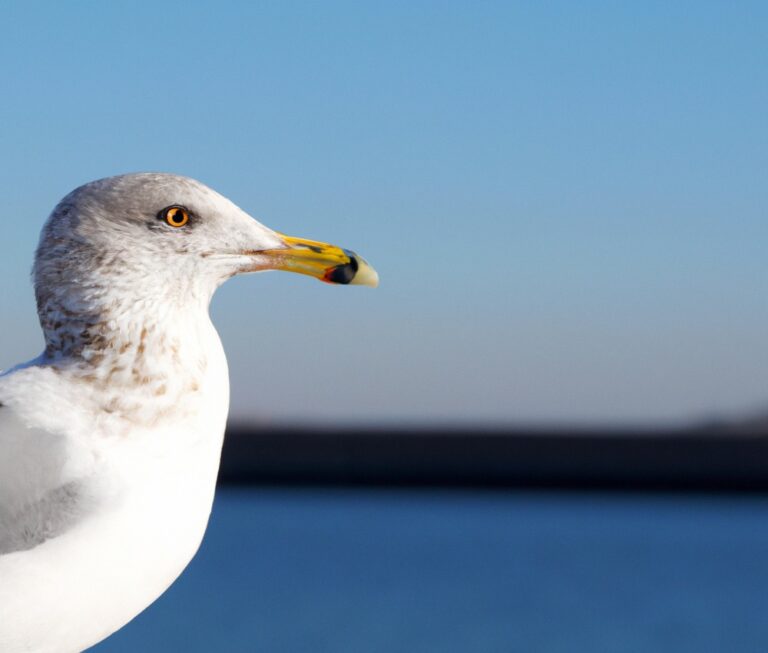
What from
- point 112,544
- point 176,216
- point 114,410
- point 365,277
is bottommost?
point 112,544

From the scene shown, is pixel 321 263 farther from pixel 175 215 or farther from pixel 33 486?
pixel 33 486

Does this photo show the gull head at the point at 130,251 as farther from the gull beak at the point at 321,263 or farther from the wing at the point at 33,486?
the wing at the point at 33,486

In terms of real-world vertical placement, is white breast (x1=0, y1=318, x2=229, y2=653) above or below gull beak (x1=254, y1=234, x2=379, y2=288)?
below

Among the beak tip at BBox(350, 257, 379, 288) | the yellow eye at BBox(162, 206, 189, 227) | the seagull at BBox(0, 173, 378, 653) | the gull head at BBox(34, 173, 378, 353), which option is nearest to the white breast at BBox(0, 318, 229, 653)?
the seagull at BBox(0, 173, 378, 653)

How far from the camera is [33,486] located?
2.47 m

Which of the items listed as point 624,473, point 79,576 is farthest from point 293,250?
point 624,473

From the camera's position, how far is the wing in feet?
8.02

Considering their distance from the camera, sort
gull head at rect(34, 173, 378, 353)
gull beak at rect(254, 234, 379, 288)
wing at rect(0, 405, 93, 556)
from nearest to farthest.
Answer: wing at rect(0, 405, 93, 556), gull head at rect(34, 173, 378, 353), gull beak at rect(254, 234, 379, 288)

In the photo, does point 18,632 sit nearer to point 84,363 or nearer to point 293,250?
point 84,363

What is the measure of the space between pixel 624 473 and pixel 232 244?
1275 inches

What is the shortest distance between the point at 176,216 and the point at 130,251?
0.15 m

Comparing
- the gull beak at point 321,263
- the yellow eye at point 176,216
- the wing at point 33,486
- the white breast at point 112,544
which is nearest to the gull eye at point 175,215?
the yellow eye at point 176,216

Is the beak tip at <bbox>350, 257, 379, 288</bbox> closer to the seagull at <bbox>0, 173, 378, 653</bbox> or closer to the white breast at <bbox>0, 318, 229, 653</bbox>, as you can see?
the seagull at <bbox>0, 173, 378, 653</bbox>

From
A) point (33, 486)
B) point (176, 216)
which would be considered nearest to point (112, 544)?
point (33, 486)
